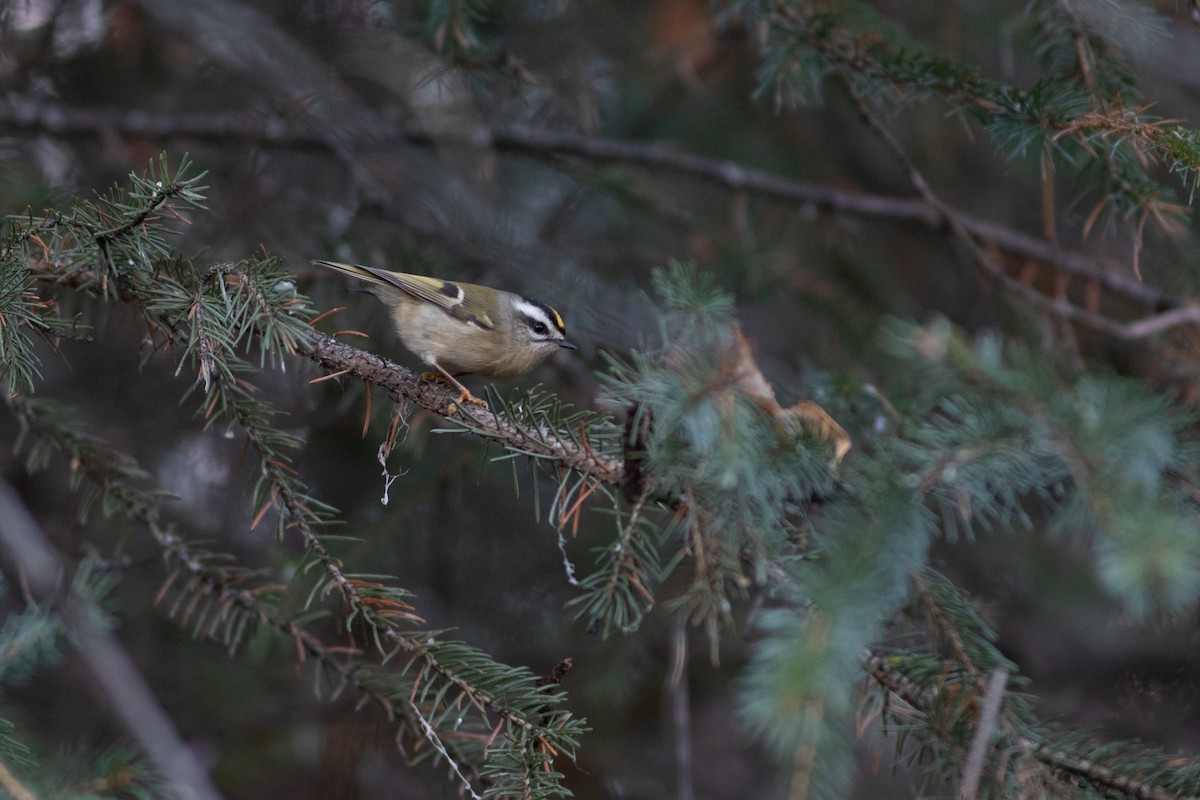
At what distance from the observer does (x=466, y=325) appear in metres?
2.66

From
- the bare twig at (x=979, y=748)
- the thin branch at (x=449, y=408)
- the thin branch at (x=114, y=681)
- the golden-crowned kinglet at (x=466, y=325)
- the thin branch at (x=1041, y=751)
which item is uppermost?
the bare twig at (x=979, y=748)

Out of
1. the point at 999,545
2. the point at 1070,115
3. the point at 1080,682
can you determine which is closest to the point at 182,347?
the point at 1070,115

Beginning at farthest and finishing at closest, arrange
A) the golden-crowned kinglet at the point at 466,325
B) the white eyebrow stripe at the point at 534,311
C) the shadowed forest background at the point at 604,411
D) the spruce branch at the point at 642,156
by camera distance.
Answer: the spruce branch at the point at 642,156, the white eyebrow stripe at the point at 534,311, the golden-crowned kinglet at the point at 466,325, the shadowed forest background at the point at 604,411

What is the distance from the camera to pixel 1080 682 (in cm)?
372

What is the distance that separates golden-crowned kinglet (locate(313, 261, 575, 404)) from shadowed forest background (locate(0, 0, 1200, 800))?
17 cm

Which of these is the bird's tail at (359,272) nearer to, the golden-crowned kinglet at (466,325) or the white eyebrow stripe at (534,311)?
the golden-crowned kinglet at (466,325)

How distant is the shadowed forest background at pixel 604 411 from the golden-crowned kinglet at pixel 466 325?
0.17 meters

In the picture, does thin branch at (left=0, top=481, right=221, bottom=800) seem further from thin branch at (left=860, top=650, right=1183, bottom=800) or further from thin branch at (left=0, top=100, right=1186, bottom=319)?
thin branch at (left=0, top=100, right=1186, bottom=319)

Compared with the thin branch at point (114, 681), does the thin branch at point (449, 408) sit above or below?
above

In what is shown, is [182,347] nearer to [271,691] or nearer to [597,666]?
[597,666]

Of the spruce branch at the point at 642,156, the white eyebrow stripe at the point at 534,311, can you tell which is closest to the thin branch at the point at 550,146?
the spruce branch at the point at 642,156

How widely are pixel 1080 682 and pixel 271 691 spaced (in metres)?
3.25

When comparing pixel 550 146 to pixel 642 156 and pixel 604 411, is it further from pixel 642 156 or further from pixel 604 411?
Answer: pixel 604 411

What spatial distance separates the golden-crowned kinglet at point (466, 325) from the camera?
2.63 meters
